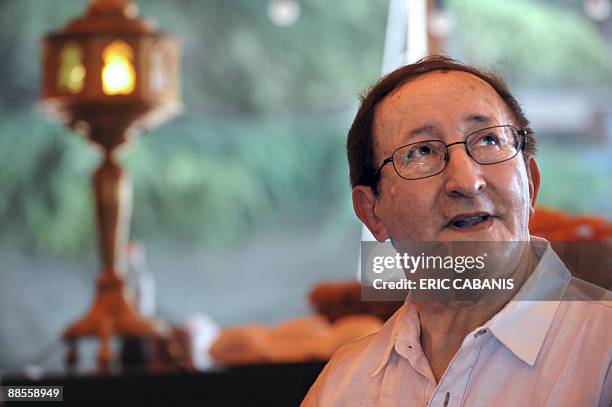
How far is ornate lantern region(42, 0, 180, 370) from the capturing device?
274 cm

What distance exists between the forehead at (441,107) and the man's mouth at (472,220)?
0.07m

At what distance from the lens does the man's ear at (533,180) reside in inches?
37.1

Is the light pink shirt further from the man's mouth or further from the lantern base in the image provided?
the lantern base

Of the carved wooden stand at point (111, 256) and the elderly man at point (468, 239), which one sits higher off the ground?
the elderly man at point (468, 239)

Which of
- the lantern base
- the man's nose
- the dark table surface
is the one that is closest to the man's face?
the man's nose

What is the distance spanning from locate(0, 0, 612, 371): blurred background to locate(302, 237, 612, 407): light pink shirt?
668 centimetres

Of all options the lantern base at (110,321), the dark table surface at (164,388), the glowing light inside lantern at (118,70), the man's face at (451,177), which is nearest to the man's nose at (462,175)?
the man's face at (451,177)

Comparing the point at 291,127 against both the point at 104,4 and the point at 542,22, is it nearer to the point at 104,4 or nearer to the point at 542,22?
the point at 542,22

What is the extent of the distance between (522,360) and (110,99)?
6.72ft

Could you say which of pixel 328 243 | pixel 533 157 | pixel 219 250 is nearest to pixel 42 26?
pixel 219 250

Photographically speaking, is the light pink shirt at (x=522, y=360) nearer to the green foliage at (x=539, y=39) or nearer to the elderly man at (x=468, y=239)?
the elderly man at (x=468, y=239)

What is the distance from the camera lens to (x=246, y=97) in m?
8.09

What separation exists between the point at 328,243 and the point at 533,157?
699 centimetres

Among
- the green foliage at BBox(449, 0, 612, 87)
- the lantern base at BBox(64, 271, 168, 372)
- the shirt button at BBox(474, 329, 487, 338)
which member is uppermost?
the green foliage at BBox(449, 0, 612, 87)
